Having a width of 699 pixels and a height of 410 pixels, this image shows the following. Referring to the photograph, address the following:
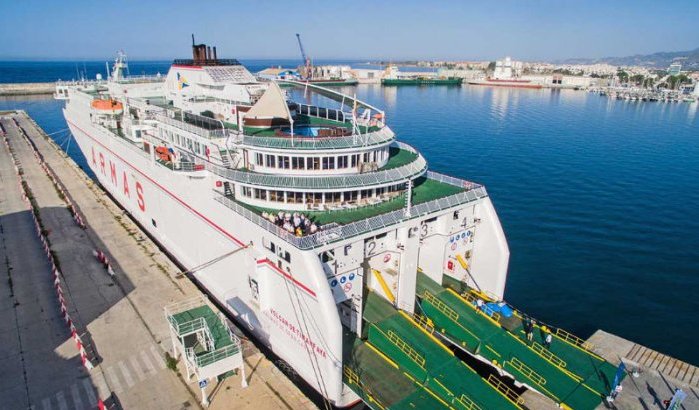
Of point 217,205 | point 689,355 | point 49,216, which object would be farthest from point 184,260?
point 689,355

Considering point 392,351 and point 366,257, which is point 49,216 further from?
point 392,351

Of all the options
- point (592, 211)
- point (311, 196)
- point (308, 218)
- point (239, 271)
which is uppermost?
point (311, 196)

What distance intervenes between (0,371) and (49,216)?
23.6m

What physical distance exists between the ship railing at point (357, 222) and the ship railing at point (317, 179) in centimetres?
161

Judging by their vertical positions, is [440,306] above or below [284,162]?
below

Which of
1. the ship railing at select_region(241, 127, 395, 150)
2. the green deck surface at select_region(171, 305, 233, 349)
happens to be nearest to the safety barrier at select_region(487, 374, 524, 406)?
the green deck surface at select_region(171, 305, 233, 349)

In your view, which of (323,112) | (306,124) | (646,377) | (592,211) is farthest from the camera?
(592,211)

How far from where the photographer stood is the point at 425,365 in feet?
66.4

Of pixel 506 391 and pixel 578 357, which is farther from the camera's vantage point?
pixel 506 391

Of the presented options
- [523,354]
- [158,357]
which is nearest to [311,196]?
[158,357]

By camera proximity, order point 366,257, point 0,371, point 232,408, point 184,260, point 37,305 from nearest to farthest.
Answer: point 232,408, point 0,371, point 366,257, point 37,305, point 184,260

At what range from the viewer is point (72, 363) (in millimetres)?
20625

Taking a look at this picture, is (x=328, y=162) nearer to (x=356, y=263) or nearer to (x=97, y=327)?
(x=356, y=263)

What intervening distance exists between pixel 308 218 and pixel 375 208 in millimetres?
4212
